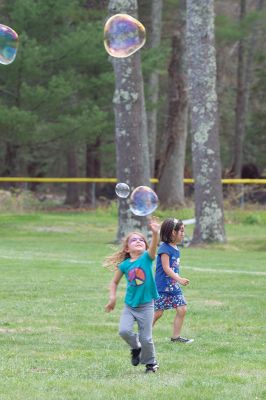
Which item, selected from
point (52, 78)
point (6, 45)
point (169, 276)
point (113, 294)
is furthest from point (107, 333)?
point (52, 78)

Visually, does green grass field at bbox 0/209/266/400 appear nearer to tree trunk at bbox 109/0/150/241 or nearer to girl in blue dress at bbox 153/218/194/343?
girl in blue dress at bbox 153/218/194/343

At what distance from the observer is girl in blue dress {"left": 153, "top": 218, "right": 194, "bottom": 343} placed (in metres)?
10.4

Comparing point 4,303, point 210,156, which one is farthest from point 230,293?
point 210,156

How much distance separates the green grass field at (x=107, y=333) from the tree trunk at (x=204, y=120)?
4.96 ft

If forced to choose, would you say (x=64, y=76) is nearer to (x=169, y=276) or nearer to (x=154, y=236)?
(x=169, y=276)

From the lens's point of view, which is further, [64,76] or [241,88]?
[241,88]

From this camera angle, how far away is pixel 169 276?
33.9ft

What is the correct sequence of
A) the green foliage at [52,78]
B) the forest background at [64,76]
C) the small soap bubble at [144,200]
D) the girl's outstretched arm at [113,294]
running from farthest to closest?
the forest background at [64,76] → the green foliage at [52,78] → the small soap bubble at [144,200] → the girl's outstretched arm at [113,294]

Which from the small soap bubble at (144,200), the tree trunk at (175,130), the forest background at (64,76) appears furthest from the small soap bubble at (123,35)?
the tree trunk at (175,130)

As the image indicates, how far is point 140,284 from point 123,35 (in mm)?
5047

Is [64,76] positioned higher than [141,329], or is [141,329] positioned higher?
[64,76]

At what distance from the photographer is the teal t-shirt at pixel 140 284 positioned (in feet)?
28.9

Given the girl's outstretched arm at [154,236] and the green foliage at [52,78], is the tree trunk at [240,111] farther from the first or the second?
the girl's outstretched arm at [154,236]

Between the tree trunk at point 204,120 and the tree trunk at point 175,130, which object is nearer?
the tree trunk at point 204,120
